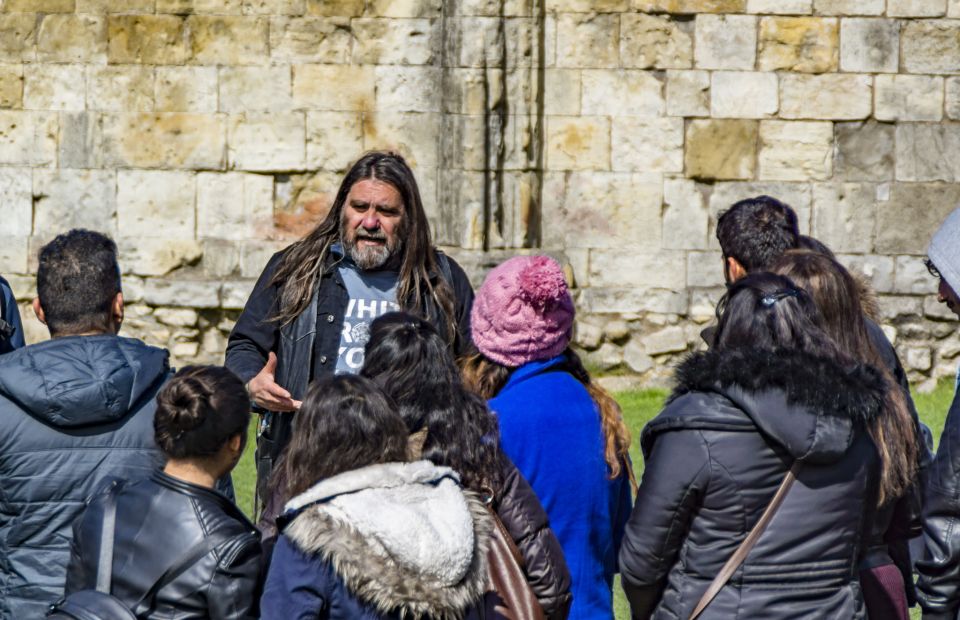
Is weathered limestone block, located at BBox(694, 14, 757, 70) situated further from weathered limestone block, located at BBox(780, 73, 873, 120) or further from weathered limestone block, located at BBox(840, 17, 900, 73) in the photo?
weathered limestone block, located at BBox(840, 17, 900, 73)

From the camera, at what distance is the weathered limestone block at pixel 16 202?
10711mm

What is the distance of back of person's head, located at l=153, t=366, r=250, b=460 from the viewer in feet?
10.9

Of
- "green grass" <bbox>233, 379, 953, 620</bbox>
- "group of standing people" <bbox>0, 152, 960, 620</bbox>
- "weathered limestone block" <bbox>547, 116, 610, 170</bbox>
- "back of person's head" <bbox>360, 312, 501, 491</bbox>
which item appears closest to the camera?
"group of standing people" <bbox>0, 152, 960, 620</bbox>

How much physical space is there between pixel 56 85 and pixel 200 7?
1.28 meters

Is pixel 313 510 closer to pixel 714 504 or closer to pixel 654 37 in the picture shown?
pixel 714 504

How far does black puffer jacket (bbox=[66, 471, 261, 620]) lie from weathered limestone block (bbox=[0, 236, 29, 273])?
793cm

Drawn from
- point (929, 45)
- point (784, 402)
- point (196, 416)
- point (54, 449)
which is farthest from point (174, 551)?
point (929, 45)

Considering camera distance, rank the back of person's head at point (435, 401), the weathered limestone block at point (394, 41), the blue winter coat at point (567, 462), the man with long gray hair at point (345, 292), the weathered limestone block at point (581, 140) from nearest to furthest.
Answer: the back of person's head at point (435, 401)
the blue winter coat at point (567, 462)
the man with long gray hair at point (345, 292)
the weathered limestone block at point (394, 41)
the weathered limestone block at point (581, 140)

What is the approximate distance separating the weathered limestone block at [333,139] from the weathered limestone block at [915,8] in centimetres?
423

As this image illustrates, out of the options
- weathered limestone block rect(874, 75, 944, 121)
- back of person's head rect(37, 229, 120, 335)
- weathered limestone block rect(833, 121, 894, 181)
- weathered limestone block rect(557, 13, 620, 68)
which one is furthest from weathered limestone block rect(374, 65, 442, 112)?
back of person's head rect(37, 229, 120, 335)

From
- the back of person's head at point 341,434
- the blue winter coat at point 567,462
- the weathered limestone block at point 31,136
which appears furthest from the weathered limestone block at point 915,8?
the back of person's head at point 341,434

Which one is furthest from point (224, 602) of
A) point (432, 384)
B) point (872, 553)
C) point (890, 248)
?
point (890, 248)

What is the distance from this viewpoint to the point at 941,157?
35.0ft

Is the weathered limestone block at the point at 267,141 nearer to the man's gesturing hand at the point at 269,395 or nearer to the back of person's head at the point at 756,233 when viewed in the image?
the back of person's head at the point at 756,233
